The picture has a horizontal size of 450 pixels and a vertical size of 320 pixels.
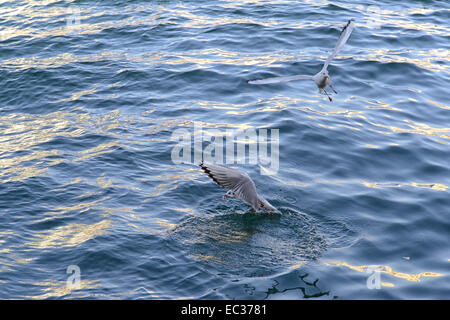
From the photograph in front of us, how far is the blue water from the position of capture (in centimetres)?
874

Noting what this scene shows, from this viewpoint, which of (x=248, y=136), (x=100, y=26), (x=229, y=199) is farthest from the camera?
(x=100, y=26)

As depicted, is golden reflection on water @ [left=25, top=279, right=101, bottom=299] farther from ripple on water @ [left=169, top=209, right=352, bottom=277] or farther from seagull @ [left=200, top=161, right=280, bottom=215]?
seagull @ [left=200, top=161, right=280, bottom=215]

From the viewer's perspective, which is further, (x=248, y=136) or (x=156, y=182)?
(x=248, y=136)

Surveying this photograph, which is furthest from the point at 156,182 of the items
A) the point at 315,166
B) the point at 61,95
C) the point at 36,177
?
the point at 61,95

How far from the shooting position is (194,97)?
14.4 m

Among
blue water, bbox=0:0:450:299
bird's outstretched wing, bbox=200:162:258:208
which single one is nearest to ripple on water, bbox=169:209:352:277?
blue water, bbox=0:0:450:299

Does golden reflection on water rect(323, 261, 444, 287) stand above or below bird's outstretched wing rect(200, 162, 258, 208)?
below

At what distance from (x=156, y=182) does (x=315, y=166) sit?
119 inches

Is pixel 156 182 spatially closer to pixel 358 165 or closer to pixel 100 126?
pixel 100 126
